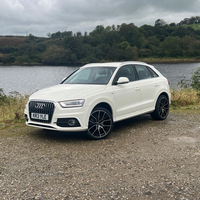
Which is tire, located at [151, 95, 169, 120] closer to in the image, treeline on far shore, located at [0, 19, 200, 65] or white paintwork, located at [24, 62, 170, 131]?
white paintwork, located at [24, 62, 170, 131]

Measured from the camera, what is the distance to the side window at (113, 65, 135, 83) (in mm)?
6481

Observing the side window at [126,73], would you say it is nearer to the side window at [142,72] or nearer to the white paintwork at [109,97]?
the white paintwork at [109,97]

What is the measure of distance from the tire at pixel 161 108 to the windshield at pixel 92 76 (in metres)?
1.98

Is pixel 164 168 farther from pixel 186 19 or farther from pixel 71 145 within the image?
pixel 186 19

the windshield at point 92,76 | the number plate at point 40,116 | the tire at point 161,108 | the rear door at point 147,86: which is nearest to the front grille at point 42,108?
the number plate at point 40,116

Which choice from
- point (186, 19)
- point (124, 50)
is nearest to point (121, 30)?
point (124, 50)

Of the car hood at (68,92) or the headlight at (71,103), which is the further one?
the car hood at (68,92)

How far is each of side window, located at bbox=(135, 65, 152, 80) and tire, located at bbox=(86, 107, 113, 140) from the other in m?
1.84

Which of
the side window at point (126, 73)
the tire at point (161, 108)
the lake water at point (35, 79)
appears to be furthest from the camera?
the lake water at point (35, 79)

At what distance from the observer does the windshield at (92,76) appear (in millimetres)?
6336

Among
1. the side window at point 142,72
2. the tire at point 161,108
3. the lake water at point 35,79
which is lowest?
the lake water at point 35,79

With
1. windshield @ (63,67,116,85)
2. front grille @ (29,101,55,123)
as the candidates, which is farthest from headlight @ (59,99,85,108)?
windshield @ (63,67,116,85)

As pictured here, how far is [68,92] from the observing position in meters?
5.66

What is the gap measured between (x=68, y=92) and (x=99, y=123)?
0.98m
